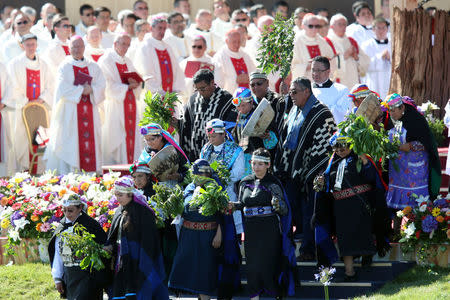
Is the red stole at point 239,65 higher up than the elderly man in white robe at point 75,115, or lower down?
higher up

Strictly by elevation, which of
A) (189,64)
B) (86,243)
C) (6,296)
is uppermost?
(189,64)

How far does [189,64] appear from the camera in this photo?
17828mm

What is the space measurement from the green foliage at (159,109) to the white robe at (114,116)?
461cm

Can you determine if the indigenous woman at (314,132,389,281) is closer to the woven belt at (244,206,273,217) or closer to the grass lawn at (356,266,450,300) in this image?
the grass lawn at (356,266,450,300)

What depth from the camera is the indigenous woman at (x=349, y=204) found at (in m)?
10.9

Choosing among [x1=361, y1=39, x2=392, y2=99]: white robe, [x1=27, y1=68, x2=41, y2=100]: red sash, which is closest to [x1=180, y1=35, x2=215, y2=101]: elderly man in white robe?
[x1=27, y1=68, x2=41, y2=100]: red sash

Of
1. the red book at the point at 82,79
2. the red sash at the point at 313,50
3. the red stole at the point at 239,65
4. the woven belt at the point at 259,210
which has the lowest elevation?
the woven belt at the point at 259,210

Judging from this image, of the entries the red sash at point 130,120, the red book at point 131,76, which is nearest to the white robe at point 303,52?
the red book at point 131,76

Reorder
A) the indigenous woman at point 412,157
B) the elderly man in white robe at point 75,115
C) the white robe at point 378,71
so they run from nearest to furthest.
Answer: the indigenous woman at point 412,157, the elderly man in white robe at point 75,115, the white robe at point 378,71

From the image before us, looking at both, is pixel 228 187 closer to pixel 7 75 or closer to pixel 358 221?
pixel 358 221

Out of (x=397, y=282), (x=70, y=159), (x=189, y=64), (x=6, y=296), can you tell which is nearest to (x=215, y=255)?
(x=397, y=282)

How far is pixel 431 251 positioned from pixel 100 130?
23.8 feet

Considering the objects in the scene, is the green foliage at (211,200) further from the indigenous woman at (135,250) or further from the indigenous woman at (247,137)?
the indigenous woman at (247,137)

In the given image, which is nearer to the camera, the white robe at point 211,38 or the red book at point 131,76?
the red book at point 131,76
